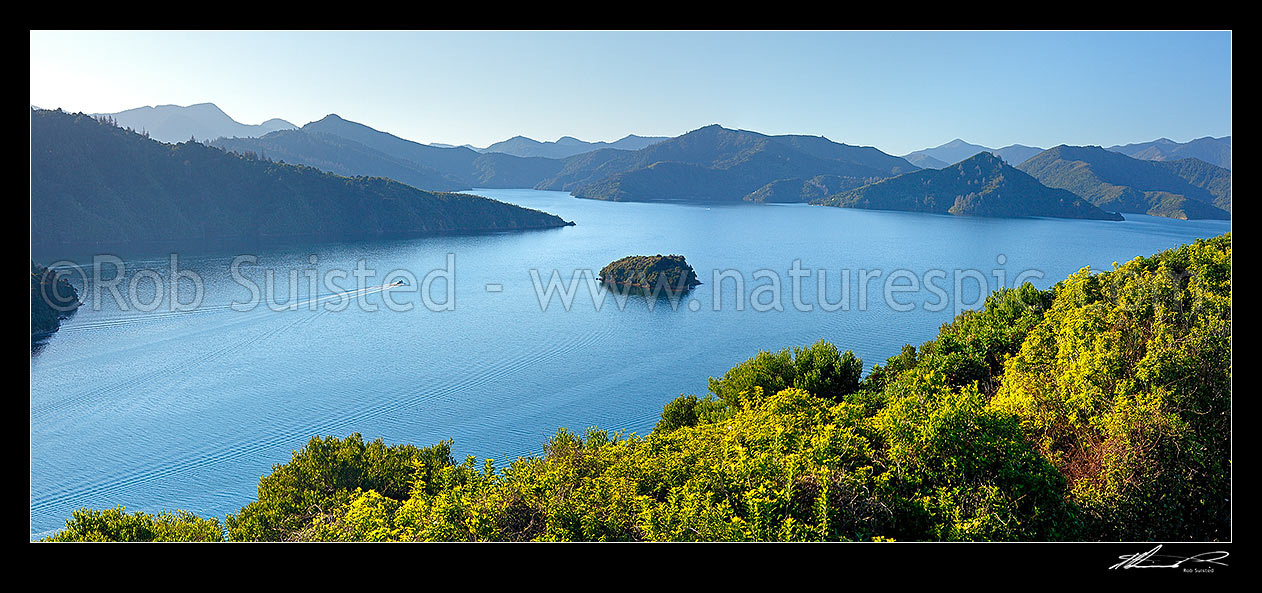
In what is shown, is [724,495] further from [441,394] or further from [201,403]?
[201,403]

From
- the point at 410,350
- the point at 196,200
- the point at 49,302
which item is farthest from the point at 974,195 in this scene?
the point at 49,302

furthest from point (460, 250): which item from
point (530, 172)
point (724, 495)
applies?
point (530, 172)

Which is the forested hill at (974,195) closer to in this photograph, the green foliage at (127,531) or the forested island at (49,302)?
the green foliage at (127,531)

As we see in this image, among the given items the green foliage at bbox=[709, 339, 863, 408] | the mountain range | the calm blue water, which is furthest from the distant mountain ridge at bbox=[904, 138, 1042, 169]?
the green foliage at bbox=[709, 339, 863, 408]

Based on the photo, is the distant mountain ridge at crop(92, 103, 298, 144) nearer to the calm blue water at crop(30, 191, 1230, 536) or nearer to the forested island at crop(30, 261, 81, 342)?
the calm blue water at crop(30, 191, 1230, 536)

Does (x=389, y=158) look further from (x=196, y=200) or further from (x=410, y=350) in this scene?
(x=410, y=350)
